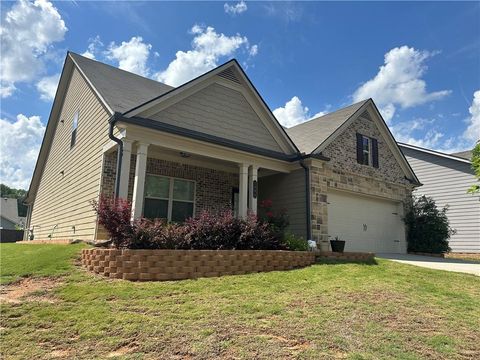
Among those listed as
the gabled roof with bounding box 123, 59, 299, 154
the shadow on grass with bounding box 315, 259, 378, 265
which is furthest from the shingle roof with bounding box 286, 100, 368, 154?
the shadow on grass with bounding box 315, 259, 378, 265

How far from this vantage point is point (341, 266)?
29.6 feet

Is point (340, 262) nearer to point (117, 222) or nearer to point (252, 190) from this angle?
point (252, 190)

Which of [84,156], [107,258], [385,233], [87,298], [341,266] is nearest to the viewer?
[87,298]

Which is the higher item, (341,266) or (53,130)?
(53,130)

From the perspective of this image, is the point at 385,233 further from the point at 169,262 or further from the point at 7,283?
the point at 7,283

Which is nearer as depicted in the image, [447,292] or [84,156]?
[447,292]

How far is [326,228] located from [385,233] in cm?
449

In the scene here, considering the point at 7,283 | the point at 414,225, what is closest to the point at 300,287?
the point at 7,283

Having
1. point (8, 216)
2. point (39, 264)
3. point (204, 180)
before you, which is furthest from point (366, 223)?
point (8, 216)

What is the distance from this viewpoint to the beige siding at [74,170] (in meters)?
11.0

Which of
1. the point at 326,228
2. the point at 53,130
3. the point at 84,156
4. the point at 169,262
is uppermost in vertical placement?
the point at 53,130

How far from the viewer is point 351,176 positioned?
14555 millimetres

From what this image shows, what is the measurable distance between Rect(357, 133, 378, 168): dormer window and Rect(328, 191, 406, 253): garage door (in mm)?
1542

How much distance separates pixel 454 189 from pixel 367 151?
25.0ft
